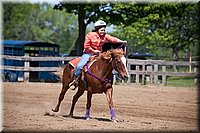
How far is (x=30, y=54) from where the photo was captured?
24078mm

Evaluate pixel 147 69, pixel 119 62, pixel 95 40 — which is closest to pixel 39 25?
pixel 147 69

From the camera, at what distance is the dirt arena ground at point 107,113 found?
7910mm

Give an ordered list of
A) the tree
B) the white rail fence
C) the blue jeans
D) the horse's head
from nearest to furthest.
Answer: the horse's head
the blue jeans
the white rail fence
the tree

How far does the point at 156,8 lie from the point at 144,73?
692 cm

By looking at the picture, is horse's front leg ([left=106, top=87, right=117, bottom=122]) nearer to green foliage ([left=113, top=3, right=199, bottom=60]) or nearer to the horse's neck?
the horse's neck

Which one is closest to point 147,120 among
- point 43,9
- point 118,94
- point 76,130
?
point 76,130

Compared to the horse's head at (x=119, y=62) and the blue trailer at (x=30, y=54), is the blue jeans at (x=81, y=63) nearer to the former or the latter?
the horse's head at (x=119, y=62)

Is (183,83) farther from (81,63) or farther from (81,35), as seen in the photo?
(81,63)

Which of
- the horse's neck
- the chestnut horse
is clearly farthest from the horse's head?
the horse's neck

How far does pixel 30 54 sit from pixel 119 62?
1618 centimetres

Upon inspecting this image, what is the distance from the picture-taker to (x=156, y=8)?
24.9 m

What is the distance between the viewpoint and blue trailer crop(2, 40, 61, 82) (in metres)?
21.0

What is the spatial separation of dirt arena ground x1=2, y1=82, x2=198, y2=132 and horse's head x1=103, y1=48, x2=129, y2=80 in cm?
93

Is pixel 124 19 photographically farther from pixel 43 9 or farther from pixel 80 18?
pixel 43 9
